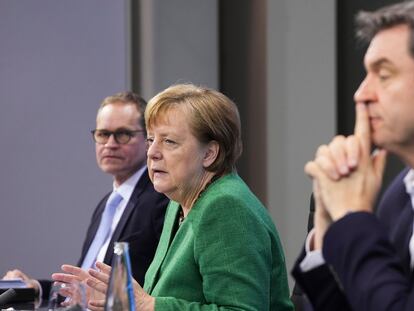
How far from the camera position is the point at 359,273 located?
5.32 ft

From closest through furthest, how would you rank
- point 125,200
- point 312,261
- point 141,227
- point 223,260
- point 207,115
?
point 312,261
point 223,260
point 207,115
point 141,227
point 125,200

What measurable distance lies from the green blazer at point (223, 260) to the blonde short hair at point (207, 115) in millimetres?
142

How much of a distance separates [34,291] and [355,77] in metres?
2.55

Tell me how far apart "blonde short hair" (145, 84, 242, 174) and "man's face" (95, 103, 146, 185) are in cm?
139

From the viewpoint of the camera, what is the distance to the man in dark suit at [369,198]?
1623 millimetres

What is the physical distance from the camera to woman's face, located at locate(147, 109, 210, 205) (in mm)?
2885

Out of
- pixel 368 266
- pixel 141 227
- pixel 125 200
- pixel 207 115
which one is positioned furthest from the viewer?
pixel 125 200

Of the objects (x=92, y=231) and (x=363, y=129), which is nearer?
(x=363, y=129)

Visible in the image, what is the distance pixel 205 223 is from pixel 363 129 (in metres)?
0.96

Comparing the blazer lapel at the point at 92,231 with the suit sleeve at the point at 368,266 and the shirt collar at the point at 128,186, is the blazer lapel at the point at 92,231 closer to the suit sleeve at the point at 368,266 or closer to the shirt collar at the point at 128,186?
the shirt collar at the point at 128,186

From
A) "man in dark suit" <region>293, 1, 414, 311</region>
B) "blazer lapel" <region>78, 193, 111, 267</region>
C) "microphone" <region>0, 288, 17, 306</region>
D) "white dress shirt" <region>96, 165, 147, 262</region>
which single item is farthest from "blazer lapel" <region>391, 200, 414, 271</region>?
"blazer lapel" <region>78, 193, 111, 267</region>

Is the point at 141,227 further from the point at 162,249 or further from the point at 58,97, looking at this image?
the point at 58,97

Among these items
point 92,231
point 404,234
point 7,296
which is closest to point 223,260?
point 7,296

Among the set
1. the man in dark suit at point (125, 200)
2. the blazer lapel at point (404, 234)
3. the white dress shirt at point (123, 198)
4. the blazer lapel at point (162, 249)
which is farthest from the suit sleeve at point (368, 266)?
the white dress shirt at point (123, 198)
